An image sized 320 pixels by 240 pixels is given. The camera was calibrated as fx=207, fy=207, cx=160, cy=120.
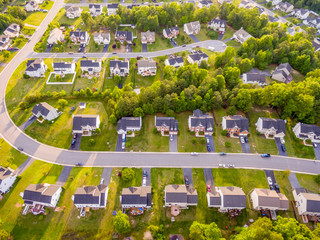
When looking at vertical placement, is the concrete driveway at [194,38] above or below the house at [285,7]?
below

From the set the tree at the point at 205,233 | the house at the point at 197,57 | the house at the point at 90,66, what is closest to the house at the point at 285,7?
the house at the point at 197,57

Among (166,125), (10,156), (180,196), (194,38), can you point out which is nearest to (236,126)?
(166,125)

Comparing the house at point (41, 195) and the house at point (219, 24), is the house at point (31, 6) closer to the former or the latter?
the house at point (219, 24)

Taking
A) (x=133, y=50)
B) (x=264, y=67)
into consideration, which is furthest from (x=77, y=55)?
(x=264, y=67)

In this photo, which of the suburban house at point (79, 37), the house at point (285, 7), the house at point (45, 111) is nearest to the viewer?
the house at point (45, 111)

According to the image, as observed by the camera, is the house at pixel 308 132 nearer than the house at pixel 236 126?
Yes

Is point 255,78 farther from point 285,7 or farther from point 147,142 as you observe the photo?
point 285,7

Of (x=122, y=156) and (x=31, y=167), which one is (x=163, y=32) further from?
(x=31, y=167)

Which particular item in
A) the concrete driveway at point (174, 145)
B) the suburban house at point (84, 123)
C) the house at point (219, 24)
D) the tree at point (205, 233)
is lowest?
the concrete driveway at point (174, 145)
